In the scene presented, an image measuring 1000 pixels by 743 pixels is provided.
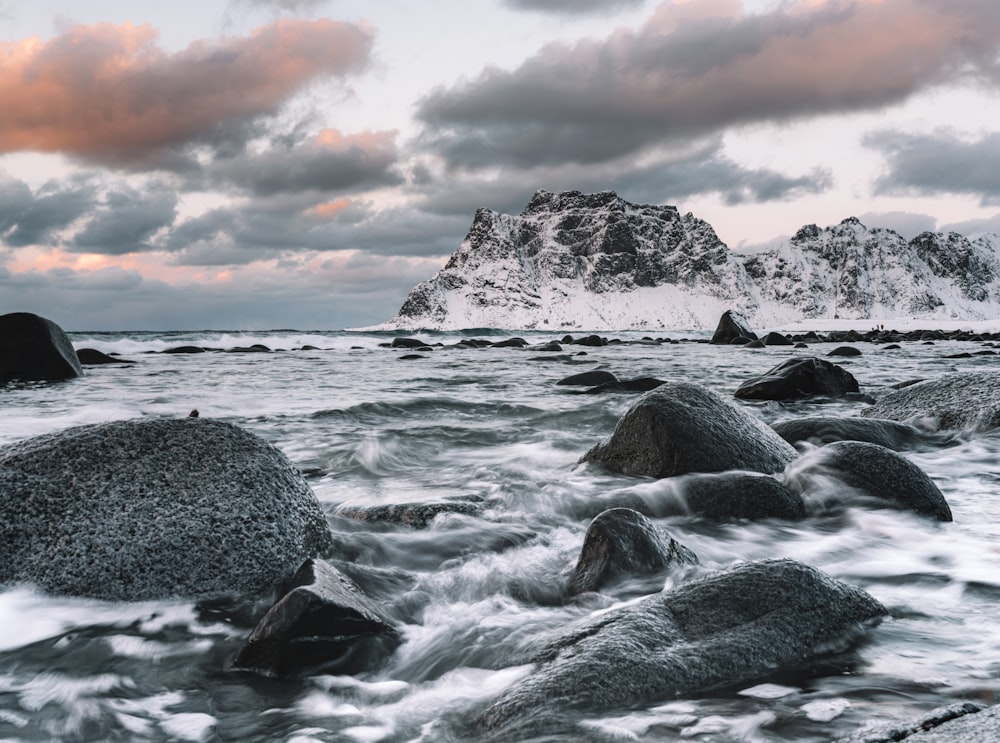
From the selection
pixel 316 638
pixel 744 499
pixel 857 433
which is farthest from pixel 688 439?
pixel 316 638

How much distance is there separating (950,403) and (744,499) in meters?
4.79

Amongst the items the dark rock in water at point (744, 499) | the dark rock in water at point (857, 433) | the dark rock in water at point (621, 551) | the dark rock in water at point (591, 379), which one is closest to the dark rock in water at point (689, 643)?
the dark rock in water at point (621, 551)

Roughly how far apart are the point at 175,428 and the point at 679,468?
3.64 meters

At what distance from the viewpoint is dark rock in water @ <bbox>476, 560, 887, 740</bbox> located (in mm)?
2458

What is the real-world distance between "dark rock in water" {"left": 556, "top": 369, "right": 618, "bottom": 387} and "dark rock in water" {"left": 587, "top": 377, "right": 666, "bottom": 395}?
383 mm

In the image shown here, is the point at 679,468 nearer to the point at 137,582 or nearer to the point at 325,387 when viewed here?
the point at 137,582

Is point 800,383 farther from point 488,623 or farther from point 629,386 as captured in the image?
point 488,623

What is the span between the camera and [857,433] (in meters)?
7.34

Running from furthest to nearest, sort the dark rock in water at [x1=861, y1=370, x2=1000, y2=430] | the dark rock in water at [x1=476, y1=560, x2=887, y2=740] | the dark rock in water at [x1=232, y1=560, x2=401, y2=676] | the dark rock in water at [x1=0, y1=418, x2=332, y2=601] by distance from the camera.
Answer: the dark rock in water at [x1=861, y1=370, x2=1000, y2=430]
the dark rock in water at [x1=0, y1=418, x2=332, y2=601]
the dark rock in water at [x1=232, y1=560, x2=401, y2=676]
the dark rock in water at [x1=476, y1=560, x2=887, y2=740]

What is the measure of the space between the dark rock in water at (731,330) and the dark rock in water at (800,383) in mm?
28988

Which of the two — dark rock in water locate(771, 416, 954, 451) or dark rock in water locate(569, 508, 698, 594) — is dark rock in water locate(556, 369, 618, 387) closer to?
dark rock in water locate(771, 416, 954, 451)

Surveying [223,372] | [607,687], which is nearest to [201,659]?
[607,687]

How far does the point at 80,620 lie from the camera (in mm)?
3400

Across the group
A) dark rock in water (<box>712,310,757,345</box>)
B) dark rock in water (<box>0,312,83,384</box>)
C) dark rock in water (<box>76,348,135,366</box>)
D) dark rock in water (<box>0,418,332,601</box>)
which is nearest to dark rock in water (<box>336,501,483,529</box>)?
dark rock in water (<box>0,418,332,601</box>)
